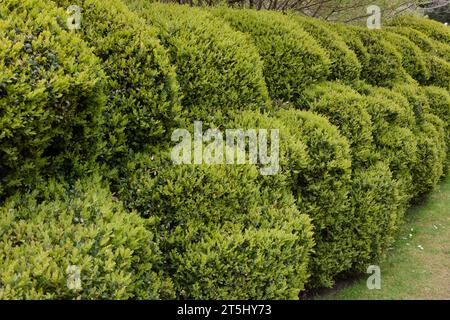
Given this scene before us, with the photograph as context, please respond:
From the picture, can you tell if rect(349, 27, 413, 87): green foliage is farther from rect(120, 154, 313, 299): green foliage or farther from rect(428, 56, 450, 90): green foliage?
rect(120, 154, 313, 299): green foliage

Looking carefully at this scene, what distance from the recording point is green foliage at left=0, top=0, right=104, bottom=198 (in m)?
2.75

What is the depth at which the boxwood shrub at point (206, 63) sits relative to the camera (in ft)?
14.0

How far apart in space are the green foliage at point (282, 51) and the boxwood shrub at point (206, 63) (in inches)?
25.2

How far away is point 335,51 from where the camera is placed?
634 cm

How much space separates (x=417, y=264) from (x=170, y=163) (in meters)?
3.72

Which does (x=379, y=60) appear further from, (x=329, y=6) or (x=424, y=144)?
(x=329, y=6)

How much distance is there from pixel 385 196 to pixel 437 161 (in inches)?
101

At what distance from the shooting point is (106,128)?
351 centimetres

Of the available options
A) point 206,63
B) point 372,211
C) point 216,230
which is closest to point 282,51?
Answer: point 206,63

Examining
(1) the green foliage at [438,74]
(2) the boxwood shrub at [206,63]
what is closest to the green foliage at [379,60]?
(1) the green foliage at [438,74]

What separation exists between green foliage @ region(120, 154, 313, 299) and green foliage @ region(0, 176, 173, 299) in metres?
0.21

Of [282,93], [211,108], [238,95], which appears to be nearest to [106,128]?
[211,108]

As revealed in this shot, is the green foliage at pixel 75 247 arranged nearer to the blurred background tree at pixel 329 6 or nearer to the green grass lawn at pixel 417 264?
the green grass lawn at pixel 417 264
